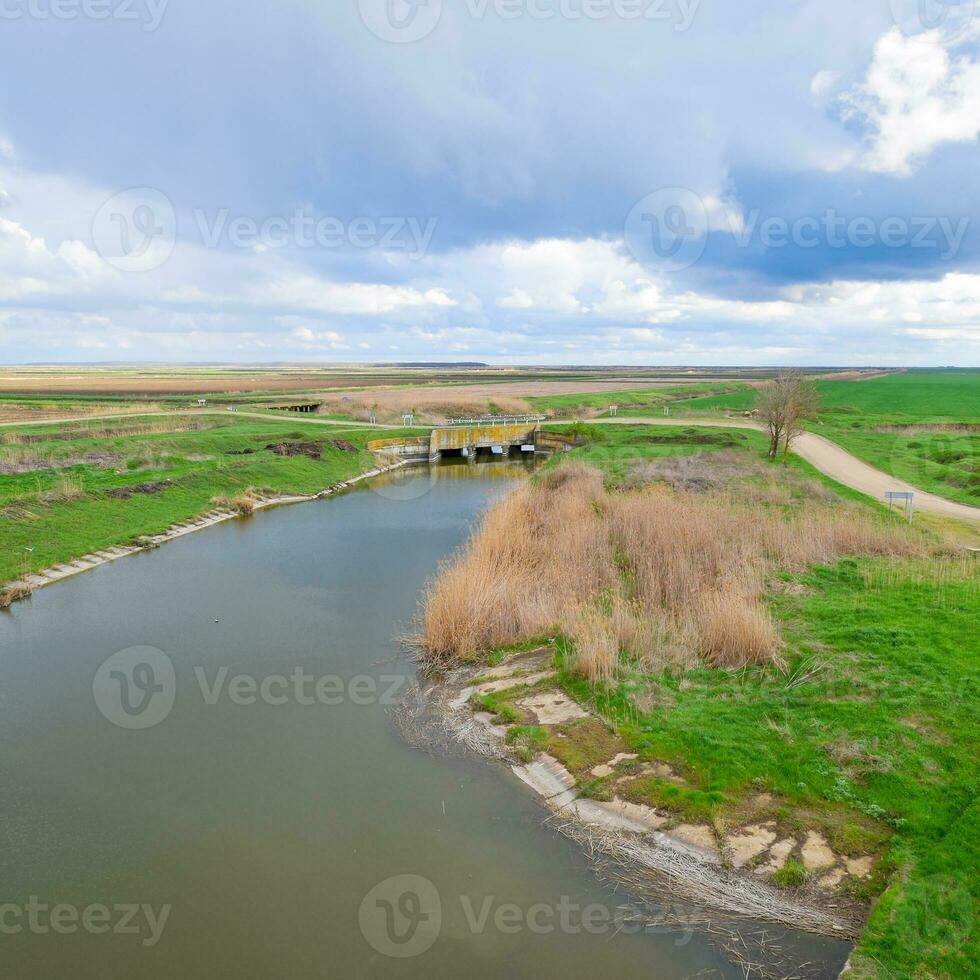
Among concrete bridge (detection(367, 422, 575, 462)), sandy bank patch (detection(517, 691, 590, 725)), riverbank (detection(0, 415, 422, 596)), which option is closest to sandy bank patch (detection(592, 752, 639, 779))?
sandy bank patch (detection(517, 691, 590, 725))

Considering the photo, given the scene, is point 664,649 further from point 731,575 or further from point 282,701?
point 282,701

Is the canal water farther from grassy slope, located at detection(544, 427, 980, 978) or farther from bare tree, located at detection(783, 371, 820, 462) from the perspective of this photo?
bare tree, located at detection(783, 371, 820, 462)

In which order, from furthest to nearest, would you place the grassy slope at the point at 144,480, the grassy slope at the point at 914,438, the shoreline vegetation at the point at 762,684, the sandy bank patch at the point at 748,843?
the grassy slope at the point at 914,438 → the grassy slope at the point at 144,480 → the sandy bank patch at the point at 748,843 → the shoreline vegetation at the point at 762,684

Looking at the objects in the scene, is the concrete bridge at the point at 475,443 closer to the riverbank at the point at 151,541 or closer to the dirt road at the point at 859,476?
the riverbank at the point at 151,541

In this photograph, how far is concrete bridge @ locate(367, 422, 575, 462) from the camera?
43.1m

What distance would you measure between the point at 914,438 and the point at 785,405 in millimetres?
15474

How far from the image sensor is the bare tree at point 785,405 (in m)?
30.2

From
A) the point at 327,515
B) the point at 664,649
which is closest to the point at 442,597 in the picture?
the point at 664,649

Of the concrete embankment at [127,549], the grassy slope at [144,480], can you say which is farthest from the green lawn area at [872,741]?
the grassy slope at [144,480]

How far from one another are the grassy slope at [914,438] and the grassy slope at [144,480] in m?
27.9

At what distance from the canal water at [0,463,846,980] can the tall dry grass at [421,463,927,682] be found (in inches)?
87.5

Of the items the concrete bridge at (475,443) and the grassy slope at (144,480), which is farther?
the concrete bridge at (475,443)

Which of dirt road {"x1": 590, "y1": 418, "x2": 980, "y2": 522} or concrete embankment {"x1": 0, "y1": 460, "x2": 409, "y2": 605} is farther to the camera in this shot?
dirt road {"x1": 590, "y1": 418, "x2": 980, "y2": 522}

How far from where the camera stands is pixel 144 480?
26.3 meters
